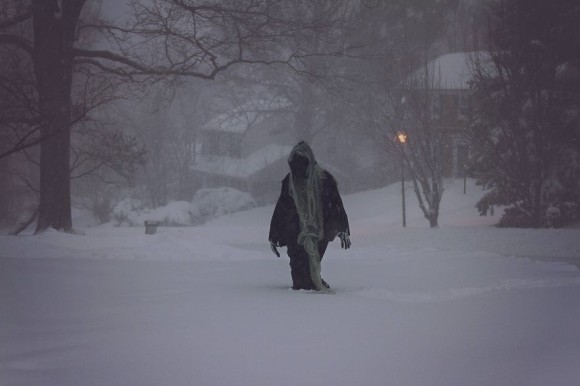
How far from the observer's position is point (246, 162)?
4703 cm

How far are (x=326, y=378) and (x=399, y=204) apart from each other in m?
33.5

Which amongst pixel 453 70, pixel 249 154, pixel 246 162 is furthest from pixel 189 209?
pixel 453 70

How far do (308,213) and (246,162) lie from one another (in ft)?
129

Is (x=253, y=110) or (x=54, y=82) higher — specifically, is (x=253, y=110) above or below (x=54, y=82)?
above

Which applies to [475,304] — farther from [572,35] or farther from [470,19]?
[470,19]

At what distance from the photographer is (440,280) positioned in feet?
32.3

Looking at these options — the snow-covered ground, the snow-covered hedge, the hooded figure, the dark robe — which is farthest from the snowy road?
the snow-covered hedge

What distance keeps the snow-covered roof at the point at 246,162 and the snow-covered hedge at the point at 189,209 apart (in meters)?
3.34

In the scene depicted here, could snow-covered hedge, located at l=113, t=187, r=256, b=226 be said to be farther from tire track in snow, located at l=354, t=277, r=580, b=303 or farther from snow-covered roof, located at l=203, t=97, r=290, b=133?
tire track in snow, located at l=354, t=277, r=580, b=303

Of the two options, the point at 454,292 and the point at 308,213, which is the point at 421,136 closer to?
the point at 454,292

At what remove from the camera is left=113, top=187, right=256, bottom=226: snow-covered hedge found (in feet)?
129

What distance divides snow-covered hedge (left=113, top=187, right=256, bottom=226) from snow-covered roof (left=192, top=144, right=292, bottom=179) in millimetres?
3343

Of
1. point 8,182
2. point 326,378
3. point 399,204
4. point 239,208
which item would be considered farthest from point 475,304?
point 239,208

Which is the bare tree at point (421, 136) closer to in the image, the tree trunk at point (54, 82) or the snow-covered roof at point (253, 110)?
the snow-covered roof at point (253, 110)
